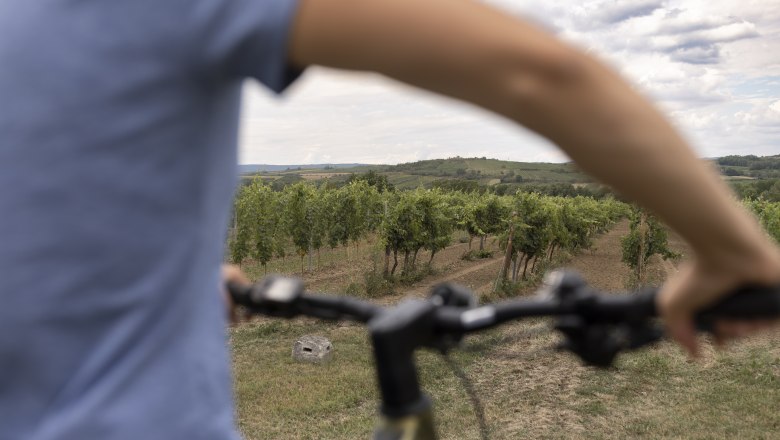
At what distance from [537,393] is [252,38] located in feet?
40.6

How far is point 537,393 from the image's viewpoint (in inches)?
477

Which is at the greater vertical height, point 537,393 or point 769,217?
point 769,217

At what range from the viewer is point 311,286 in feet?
78.3

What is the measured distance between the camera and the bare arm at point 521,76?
1.87 ft

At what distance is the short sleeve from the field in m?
7.93

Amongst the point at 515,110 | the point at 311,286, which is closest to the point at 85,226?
the point at 515,110

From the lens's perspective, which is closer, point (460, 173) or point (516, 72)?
point (516, 72)

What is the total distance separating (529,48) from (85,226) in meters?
0.49

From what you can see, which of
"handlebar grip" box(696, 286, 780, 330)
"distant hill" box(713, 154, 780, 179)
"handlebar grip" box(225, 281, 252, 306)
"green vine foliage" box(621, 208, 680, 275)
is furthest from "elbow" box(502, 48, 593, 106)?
Answer: "distant hill" box(713, 154, 780, 179)

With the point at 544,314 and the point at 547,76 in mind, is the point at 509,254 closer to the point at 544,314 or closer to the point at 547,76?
the point at 544,314

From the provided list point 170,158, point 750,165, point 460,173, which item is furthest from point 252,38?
point 460,173

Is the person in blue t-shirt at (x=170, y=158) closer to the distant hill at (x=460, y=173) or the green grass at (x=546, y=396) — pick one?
the green grass at (x=546, y=396)

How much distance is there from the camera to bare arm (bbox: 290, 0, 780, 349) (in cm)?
57

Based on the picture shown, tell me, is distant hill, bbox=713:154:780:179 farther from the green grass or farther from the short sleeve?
the short sleeve
